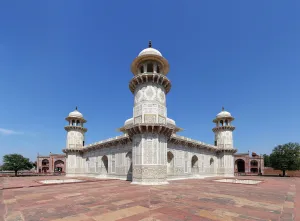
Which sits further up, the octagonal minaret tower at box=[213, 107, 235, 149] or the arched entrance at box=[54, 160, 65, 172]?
the octagonal minaret tower at box=[213, 107, 235, 149]

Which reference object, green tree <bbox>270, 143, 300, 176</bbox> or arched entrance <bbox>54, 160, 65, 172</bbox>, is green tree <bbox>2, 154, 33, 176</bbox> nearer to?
arched entrance <bbox>54, 160, 65, 172</bbox>

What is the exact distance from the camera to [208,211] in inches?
273

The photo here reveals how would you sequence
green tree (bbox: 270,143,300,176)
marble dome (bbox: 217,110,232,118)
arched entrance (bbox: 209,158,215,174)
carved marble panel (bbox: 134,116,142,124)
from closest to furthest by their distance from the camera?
carved marble panel (bbox: 134,116,142,124) → arched entrance (bbox: 209,158,215,174) → green tree (bbox: 270,143,300,176) → marble dome (bbox: 217,110,232,118)

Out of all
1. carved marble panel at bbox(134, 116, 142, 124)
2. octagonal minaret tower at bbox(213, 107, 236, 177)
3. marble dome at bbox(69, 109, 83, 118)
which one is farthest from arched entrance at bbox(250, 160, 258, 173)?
marble dome at bbox(69, 109, 83, 118)

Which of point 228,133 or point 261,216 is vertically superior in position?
point 228,133

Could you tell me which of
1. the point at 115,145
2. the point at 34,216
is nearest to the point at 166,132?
the point at 115,145

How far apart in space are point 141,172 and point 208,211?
10072 mm

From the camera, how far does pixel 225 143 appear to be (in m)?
33.8

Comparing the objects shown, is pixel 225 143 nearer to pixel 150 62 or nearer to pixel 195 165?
pixel 195 165

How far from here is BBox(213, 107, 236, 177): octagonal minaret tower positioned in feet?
109

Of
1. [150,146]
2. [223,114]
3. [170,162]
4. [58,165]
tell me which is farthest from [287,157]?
[58,165]

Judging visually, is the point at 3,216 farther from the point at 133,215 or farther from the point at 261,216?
the point at 261,216

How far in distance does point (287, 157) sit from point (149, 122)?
108 ft

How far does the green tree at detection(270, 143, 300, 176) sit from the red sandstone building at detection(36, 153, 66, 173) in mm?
54761
